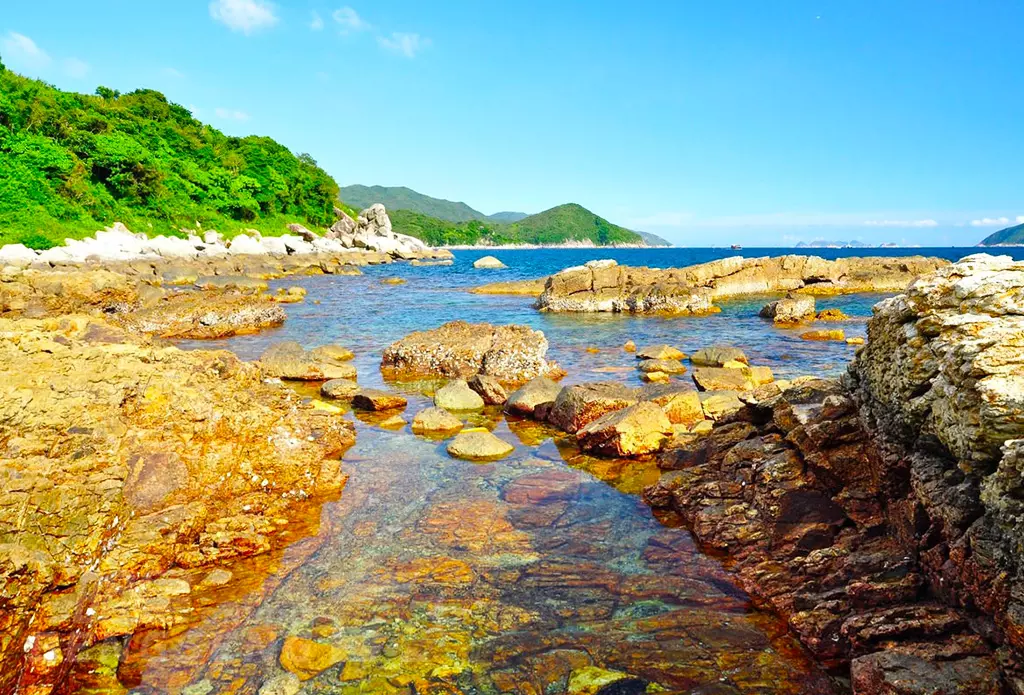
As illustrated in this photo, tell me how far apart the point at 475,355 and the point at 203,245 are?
53880 millimetres

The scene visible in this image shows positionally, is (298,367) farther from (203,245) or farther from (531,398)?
(203,245)

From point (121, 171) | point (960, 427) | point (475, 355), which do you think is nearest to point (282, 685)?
point (960, 427)

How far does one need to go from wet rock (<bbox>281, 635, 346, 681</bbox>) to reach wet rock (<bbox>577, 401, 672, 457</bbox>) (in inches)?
238

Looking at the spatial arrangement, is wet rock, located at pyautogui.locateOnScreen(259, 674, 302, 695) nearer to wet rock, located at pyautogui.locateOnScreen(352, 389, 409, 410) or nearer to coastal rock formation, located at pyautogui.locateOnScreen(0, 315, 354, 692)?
coastal rock formation, located at pyautogui.locateOnScreen(0, 315, 354, 692)

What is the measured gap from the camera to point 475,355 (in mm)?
17000

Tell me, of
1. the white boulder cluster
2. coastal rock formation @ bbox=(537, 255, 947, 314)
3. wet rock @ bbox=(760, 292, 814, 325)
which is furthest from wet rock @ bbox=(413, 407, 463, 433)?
the white boulder cluster

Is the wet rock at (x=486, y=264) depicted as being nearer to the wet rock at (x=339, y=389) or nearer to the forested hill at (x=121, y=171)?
the forested hill at (x=121, y=171)

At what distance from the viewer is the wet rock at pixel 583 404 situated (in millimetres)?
11625

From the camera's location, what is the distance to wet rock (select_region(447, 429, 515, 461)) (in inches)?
405

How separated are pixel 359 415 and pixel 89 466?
6.34 meters

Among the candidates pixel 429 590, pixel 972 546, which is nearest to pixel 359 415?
pixel 429 590

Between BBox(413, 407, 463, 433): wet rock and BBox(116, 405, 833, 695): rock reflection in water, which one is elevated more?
BBox(413, 407, 463, 433): wet rock

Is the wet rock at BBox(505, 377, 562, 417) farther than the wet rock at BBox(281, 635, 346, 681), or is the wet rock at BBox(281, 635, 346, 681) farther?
the wet rock at BBox(505, 377, 562, 417)

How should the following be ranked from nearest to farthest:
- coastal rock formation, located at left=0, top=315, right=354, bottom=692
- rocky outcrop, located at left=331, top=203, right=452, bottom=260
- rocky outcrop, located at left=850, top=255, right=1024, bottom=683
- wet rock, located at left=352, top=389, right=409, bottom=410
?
rocky outcrop, located at left=850, top=255, right=1024, bottom=683, coastal rock formation, located at left=0, top=315, right=354, bottom=692, wet rock, located at left=352, top=389, right=409, bottom=410, rocky outcrop, located at left=331, top=203, right=452, bottom=260
